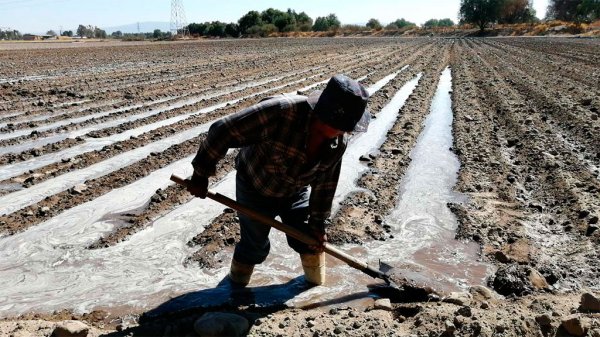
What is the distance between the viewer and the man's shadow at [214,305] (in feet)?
10.2

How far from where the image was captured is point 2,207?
5125mm

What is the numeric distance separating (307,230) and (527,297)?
5.24 feet

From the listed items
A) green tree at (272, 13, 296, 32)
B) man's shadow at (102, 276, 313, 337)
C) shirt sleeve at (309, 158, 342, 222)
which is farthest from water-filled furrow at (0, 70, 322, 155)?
green tree at (272, 13, 296, 32)

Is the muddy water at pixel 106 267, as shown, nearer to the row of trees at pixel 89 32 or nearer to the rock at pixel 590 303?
the rock at pixel 590 303

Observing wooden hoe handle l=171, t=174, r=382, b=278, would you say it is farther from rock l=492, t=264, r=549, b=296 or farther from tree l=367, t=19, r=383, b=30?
tree l=367, t=19, r=383, b=30

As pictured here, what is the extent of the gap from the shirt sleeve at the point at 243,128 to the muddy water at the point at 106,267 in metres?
1.26

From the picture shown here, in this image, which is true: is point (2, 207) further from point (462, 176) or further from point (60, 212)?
point (462, 176)

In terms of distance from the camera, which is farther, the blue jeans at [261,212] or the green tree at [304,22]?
the green tree at [304,22]

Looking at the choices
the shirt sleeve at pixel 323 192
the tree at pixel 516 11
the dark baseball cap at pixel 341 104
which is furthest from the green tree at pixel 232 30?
the dark baseball cap at pixel 341 104

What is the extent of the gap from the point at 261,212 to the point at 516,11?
253ft

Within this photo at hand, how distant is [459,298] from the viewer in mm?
3477

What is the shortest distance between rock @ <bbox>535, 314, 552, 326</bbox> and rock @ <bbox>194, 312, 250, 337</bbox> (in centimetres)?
172

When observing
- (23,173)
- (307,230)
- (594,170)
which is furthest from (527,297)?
(23,173)

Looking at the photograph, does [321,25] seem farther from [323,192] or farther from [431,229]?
[323,192]
